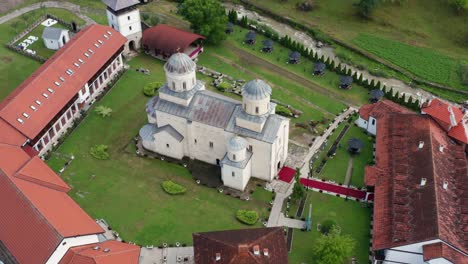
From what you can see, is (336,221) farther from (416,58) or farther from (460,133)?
(416,58)

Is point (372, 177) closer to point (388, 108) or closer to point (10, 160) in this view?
point (388, 108)

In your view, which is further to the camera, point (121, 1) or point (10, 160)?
point (121, 1)

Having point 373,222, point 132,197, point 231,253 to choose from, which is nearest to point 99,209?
point 132,197

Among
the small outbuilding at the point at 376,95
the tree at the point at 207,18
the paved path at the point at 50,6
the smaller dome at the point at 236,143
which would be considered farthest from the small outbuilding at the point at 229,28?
the smaller dome at the point at 236,143

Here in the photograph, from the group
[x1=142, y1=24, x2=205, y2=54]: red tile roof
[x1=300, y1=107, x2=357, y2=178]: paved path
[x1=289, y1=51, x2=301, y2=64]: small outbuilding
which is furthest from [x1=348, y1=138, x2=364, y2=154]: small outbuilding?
[x1=142, y1=24, x2=205, y2=54]: red tile roof

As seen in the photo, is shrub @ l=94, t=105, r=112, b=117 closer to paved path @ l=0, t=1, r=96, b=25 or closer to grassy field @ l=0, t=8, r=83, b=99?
grassy field @ l=0, t=8, r=83, b=99

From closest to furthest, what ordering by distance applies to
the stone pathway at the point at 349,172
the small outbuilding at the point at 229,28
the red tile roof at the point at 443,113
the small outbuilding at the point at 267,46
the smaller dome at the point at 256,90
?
1. the smaller dome at the point at 256,90
2. the stone pathway at the point at 349,172
3. the red tile roof at the point at 443,113
4. the small outbuilding at the point at 267,46
5. the small outbuilding at the point at 229,28

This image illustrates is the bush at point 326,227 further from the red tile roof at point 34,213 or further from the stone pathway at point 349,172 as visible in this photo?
the red tile roof at point 34,213
